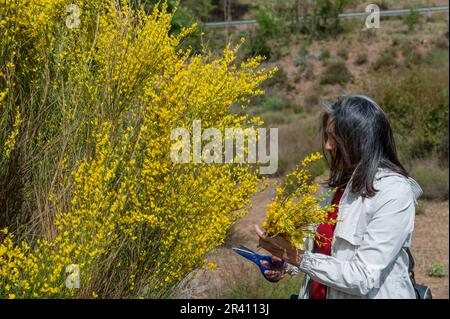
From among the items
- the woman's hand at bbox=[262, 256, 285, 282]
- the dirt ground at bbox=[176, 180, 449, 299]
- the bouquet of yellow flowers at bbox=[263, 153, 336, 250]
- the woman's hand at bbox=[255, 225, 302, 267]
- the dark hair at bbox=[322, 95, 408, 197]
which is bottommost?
the dirt ground at bbox=[176, 180, 449, 299]

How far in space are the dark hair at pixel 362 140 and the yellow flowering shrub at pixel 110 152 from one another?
0.46 metres

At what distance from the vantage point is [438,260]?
8117 mm

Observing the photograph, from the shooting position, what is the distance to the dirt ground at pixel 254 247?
212 inches

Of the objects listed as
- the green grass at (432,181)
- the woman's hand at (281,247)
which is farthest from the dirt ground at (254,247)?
the woman's hand at (281,247)

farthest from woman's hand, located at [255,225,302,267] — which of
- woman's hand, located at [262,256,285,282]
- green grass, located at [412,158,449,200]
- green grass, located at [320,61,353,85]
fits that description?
green grass, located at [320,61,353,85]

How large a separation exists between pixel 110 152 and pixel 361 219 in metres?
0.92

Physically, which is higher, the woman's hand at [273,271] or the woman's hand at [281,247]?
the woman's hand at [281,247]

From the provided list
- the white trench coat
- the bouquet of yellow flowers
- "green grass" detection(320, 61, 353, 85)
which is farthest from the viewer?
"green grass" detection(320, 61, 353, 85)

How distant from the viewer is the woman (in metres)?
2.04

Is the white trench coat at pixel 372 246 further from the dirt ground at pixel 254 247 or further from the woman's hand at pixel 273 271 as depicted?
the dirt ground at pixel 254 247

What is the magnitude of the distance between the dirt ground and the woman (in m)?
2.00

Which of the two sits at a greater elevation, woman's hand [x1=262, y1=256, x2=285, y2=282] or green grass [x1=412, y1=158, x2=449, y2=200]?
woman's hand [x1=262, y1=256, x2=285, y2=282]

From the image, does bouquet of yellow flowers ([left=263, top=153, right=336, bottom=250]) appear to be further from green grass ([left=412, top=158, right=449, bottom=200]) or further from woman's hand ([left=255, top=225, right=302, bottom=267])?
green grass ([left=412, top=158, right=449, bottom=200])

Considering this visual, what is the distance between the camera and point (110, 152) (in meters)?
2.40
